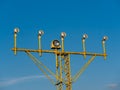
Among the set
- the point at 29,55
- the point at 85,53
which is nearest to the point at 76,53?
the point at 85,53

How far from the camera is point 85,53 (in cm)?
7519

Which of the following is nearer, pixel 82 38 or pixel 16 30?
pixel 16 30

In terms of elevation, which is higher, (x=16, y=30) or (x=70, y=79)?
(x=16, y=30)

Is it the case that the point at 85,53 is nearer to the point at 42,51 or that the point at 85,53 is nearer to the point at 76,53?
the point at 76,53

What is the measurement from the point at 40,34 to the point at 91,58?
26.0ft

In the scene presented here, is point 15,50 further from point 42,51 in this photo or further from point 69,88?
point 69,88

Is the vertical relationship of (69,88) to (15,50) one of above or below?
below

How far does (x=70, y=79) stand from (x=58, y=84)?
6.65ft

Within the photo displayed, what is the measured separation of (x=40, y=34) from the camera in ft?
240

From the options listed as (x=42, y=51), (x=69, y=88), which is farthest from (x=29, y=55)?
(x=69, y=88)

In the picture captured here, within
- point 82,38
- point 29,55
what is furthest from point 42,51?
point 82,38

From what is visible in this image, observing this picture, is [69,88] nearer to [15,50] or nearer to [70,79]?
[70,79]

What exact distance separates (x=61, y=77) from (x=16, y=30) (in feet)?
26.5

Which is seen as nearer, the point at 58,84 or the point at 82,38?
the point at 58,84
